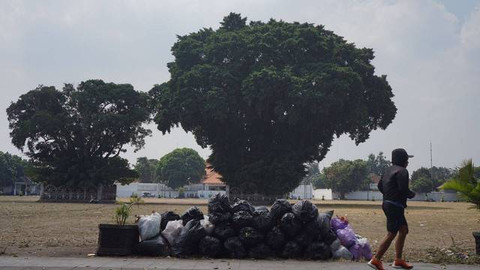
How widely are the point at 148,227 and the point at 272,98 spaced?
34055 mm

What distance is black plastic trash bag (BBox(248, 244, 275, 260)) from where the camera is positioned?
8.23 meters

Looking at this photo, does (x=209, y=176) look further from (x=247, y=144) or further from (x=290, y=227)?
(x=290, y=227)

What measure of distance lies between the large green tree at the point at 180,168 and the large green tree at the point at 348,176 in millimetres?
31970

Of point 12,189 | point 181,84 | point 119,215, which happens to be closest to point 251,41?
point 181,84

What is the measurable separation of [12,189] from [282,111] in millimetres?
76773

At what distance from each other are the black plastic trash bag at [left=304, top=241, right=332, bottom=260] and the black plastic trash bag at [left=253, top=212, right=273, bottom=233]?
810 millimetres

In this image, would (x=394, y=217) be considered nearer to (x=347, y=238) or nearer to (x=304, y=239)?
(x=347, y=238)

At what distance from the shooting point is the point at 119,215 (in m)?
8.74

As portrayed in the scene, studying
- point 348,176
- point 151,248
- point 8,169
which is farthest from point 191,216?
point 8,169

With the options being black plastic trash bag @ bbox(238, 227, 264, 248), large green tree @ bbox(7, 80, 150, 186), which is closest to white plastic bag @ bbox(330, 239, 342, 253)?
black plastic trash bag @ bbox(238, 227, 264, 248)

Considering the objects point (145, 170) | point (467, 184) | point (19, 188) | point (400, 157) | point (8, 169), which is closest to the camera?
point (400, 157)

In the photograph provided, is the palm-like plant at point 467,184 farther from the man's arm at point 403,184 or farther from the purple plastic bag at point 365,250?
the man's arm at point 403,184

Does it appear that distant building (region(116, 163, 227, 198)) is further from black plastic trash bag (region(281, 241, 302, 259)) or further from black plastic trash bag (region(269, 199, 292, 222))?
black plastic trash bag (region(281, 241, 302, 259))

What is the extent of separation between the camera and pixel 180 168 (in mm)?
110750
